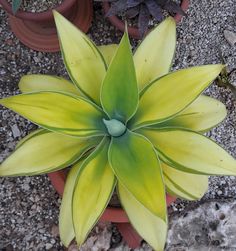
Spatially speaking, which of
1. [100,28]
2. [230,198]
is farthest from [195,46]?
[230,198]

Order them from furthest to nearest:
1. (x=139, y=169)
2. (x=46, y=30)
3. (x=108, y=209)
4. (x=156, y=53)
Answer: (x=46, y=30) → (x=108, y=209) → (x=156, y=53) → (x=139, y=169)

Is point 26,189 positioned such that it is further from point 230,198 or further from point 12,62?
point 230,198

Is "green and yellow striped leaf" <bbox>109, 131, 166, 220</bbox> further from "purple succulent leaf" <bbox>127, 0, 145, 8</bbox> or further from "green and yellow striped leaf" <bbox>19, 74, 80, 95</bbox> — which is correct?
"purple succulent leaf" <bbox>127, 0, 145, 8</bbox>

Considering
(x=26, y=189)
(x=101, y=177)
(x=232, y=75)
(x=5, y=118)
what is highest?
(x=101, y=177)

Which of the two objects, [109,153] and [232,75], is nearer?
[109,153]

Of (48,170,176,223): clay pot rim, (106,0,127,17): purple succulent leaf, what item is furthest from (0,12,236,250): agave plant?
(106,0,127,17): purple succulent leaf

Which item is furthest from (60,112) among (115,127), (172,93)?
(172,93)

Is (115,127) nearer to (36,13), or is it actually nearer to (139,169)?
(139,169)
